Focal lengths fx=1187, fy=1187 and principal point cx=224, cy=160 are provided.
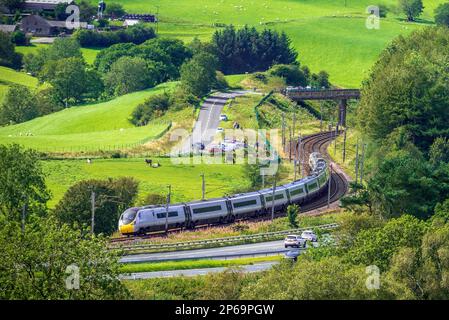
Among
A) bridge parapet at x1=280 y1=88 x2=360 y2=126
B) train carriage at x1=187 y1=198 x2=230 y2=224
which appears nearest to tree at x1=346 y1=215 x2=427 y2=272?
train carriage at x1=187 y1=198 x2=230 y2=224

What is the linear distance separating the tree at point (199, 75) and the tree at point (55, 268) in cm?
10233

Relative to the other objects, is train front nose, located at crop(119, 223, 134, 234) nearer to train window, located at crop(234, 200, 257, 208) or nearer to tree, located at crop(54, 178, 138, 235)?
tree, located at crop(54, 178, 138, 235)

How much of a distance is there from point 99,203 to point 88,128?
6557 centimetres

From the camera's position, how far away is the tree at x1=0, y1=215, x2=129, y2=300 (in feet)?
170

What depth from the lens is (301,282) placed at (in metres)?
53.1

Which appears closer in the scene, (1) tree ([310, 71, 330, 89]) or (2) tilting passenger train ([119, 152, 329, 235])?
(2) tilting passenger train ([119, 152, 329, 235])

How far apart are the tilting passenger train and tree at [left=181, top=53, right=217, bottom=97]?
55560 mm

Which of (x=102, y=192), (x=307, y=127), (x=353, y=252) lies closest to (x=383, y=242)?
(x=353, y=252)

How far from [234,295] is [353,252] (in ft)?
27.0

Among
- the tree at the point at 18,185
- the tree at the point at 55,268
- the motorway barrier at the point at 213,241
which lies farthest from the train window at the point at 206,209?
the tree at the point at 55,268

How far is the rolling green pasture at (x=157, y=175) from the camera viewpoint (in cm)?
9962

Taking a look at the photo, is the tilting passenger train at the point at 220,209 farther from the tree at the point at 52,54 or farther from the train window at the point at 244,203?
the tree at the point at 52,54

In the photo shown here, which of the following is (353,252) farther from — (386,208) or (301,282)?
(386,208)

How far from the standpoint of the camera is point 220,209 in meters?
87.9
